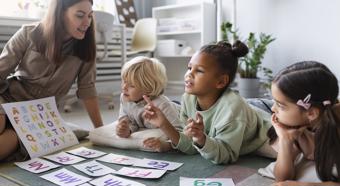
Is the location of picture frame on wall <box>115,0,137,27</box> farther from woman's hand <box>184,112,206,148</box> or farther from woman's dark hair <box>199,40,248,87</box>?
woman's hand <box>184,112,206,148</box>

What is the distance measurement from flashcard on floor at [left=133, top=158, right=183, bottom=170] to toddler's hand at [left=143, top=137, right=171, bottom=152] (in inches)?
3.3

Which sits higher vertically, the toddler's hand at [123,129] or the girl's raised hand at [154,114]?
the girl's raised hand at [154,114]

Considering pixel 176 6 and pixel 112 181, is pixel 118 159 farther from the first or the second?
pixel 176 6

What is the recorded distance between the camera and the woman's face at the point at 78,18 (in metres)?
1.51

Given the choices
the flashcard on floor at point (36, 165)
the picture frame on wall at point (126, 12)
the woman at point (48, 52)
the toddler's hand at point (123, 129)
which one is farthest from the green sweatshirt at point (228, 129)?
the picture frame on wall at point (126, 12)

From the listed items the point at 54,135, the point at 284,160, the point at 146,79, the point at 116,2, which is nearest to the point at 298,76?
the point at 284,160

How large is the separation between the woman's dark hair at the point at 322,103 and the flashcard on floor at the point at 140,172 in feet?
1.58

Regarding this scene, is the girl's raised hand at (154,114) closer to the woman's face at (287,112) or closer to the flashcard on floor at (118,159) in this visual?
the flashcard on floor at (118,159)

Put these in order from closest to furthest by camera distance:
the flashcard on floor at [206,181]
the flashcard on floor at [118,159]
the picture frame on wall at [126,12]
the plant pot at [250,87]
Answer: the flashcard on floor at [206,181] → the flashcard on floor at [118,159] → the plant pot at [250,87] → the picture frame on wall at [126,12]

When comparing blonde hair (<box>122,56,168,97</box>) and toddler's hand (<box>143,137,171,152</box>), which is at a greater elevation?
blonde hair (<box>122,56,168,97</box>)

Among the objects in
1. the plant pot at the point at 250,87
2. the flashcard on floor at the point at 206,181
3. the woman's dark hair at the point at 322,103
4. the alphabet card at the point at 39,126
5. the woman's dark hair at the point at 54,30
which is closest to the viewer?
the woman's dark hair at the point at 322,103

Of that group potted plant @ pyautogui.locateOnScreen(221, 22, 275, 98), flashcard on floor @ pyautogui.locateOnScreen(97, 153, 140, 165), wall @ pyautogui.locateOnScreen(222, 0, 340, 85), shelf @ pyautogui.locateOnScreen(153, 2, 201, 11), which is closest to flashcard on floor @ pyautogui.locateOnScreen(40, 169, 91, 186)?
flashcard on floor @ pyautogui.locateOnScreen(97, 153, 140, 165)

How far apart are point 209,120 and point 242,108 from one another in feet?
0.46

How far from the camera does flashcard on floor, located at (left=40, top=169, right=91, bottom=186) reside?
3.46 ft
